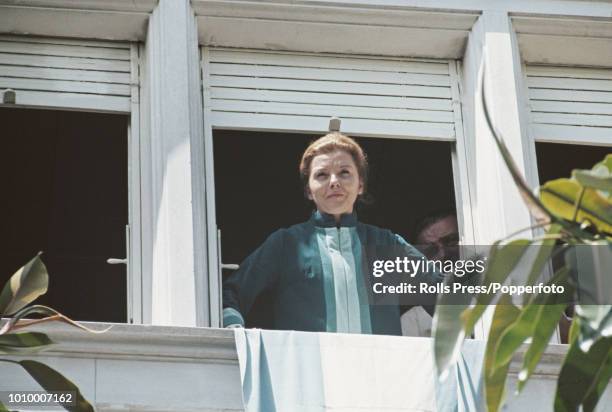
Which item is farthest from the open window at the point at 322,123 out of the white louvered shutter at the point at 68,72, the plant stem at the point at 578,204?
the plant stem at the point at 578,204

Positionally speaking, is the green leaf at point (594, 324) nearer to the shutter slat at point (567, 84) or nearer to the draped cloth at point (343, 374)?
the draped cloth at point (343, 374)

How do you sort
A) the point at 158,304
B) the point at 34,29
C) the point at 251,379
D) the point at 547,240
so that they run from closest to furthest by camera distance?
the point at 547,240, the point at 251,379, the point at 158,304, the point at 34,29

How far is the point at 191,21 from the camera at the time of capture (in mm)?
9180

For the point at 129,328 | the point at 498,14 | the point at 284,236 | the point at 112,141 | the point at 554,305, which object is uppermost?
the point at 498,14

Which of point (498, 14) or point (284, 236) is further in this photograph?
point (498, 14)

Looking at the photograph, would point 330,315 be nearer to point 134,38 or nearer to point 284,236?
point 284,236

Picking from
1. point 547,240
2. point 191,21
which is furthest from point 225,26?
point 547,240

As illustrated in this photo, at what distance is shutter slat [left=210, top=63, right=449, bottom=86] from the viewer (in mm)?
9289

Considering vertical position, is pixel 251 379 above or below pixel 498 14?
below

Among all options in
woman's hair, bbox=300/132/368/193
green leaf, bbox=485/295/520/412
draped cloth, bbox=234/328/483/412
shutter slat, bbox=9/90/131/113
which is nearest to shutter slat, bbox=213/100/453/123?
woman's hair, bbox=300/132/368/193

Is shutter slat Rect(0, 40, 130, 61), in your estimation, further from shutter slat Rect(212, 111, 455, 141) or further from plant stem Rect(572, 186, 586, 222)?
plant stem Rect(572, 186, 586, 222)

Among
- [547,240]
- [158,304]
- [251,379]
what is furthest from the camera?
[158,304]

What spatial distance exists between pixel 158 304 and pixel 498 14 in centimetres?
242

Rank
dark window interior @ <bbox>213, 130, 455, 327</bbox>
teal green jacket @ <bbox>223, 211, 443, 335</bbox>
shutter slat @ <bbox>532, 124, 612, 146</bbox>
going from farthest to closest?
shutter slat @ <bbox>532, 124, 612, 146</bbox>, dark window interior @ <bbox>213, 130, 455, 327</bbox>, teal green jacket @ <bbox>223, 211, 443, 335</bbox>
